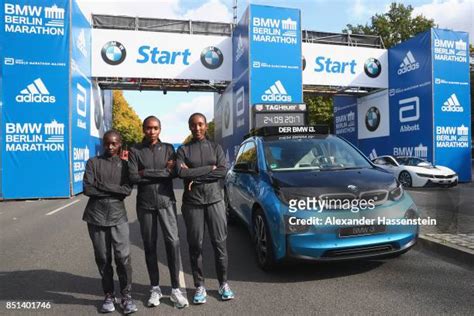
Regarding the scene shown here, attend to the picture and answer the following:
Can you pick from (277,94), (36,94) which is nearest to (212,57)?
(277,94)

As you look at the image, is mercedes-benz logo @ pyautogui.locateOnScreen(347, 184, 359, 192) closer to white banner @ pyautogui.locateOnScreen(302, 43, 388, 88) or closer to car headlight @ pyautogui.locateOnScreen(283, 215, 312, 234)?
car headlight @ pyautogui.locateOnScreen(283, 215, 312, 234)

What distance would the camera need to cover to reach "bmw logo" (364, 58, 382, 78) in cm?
2061

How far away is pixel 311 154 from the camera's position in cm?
507

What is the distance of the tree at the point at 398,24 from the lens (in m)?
34.2

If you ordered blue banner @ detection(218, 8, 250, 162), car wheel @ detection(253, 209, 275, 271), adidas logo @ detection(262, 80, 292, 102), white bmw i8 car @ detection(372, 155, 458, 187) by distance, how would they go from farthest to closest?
1. blue banner @ detection(218, 8, 250, 162)
2. adidas logo @ detection(262, 80, 292, 102)
3. white bmw i8 car @ detection(372, 155, 458, 187)
4. car wheel @ detection(253, 209, 275, 271)

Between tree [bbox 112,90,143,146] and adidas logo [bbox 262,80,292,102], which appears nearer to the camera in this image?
adidas logo [bbox 262,80,292,102]

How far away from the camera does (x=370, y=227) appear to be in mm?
3895

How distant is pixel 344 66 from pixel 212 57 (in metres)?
7.15

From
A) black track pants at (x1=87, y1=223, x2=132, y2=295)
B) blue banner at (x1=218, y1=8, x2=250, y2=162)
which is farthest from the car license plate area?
blue banner at (x1=218, y1=8, x2=250, y2=162)

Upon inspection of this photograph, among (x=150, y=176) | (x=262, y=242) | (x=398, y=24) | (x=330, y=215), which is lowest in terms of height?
(x=262, y=242)

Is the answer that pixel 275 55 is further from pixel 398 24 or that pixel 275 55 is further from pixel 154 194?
pixel 398 24

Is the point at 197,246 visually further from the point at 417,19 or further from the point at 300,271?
the point at 417,19

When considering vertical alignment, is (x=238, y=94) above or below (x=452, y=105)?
above

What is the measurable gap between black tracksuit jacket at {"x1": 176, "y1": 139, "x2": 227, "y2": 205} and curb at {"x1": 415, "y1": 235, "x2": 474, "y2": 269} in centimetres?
310
